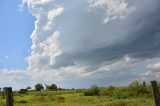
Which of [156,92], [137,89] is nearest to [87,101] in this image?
[137,89]

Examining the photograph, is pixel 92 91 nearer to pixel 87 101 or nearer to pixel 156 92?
pixel 87 101

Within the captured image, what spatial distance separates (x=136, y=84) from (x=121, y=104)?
22.2 m

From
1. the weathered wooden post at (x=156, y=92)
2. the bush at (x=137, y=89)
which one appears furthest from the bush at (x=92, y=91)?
the weathered wooden post at (x=156, y=92)

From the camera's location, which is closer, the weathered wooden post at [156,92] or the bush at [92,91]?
the weathered wooden post at [156,92]

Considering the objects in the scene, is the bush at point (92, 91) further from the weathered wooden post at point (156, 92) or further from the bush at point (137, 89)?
the weathered wooden post at point (156, 92)

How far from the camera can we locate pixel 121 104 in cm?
3164

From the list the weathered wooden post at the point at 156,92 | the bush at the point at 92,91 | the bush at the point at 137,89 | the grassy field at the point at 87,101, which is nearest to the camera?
the weathered wooden post at the point at 156,92

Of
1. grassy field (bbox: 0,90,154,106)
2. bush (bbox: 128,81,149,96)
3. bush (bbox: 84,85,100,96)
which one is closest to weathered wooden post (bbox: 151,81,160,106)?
A: grassy field (bbox: 0,90,154,106)

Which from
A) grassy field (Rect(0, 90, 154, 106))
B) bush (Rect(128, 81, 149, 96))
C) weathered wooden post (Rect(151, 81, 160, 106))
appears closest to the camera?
weathered wooden post (Rect(151, 81, 160, 106))

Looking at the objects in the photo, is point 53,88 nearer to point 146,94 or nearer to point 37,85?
point 37,85

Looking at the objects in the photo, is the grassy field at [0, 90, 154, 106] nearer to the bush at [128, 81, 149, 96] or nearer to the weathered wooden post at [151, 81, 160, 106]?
the bush at [128, 81, 149, 96]

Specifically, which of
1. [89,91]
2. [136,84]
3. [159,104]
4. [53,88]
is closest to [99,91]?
[89,91]

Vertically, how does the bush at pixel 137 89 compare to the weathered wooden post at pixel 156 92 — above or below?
above

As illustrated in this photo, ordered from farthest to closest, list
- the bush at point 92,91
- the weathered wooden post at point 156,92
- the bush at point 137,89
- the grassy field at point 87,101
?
the bush at point 92,91 → the bush at point 137,89 → the grassy field at point 87,101 → the weathered wooden post at point 156,92
